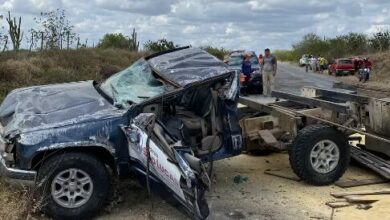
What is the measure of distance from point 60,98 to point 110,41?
33.7 m

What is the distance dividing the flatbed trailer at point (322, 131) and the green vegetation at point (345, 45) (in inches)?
2316

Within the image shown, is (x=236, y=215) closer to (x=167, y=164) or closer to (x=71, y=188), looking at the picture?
(x=167, y=164)

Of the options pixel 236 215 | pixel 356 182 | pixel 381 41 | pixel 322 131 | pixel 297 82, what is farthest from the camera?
pixel 381 41

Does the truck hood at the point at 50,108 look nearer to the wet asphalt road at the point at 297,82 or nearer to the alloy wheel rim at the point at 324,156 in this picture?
the alloy wheel rim at the point at 324,156

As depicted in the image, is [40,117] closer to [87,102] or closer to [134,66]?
[87,102]

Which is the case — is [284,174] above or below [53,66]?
below

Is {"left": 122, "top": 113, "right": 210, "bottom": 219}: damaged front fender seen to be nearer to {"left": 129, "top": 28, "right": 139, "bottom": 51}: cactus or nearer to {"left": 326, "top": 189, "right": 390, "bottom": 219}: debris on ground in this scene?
{"left": 326, "top": 189, "right": 390, "bottom": 219}: debris on ground

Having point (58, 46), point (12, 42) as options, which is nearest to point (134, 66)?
point (12, 42)

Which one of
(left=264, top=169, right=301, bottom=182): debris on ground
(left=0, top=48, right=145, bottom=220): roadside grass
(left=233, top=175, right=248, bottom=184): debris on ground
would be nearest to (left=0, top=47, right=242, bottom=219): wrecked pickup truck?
(left=233, top=175, right=248, bottom=184): debris on ground

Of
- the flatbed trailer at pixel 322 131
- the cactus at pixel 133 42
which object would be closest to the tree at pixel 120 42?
the cactus at pixel 133 42

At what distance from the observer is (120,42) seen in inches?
1497

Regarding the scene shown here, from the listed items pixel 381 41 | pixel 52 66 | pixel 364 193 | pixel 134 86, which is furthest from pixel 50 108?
pixel 381 41

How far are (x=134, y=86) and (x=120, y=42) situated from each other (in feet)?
103

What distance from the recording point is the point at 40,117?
6211mm
